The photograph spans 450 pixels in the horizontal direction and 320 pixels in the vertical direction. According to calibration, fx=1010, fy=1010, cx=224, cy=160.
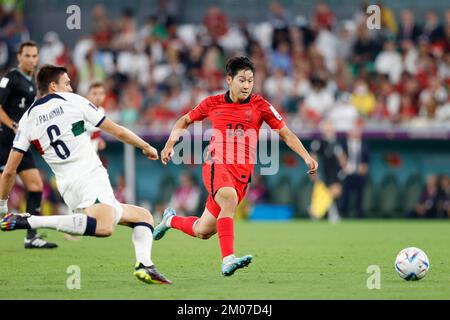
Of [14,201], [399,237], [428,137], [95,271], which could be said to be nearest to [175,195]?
[14,201]

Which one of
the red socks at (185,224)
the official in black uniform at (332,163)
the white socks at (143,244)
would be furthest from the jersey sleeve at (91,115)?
the official in black uniform at (332,163)

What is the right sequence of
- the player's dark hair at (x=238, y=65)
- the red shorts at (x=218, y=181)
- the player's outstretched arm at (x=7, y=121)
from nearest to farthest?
the red shorts at (x=218, y=181)
the player's dark hair at (x=238, y=65)
the player's outstretched arm at (x=7, y=121)

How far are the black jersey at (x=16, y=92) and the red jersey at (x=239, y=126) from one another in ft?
12.1

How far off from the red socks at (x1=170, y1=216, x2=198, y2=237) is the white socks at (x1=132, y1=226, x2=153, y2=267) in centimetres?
160

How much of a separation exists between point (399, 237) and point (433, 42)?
9320 mm

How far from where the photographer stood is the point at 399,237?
16.3 m

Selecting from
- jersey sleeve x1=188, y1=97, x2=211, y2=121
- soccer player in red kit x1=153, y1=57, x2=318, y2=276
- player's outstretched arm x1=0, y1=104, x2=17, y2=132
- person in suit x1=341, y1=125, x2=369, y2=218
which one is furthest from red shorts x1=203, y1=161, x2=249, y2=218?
person in suit x1=341, y1=125, x2=369, y2=218

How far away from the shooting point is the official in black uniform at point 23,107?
13.4 meters

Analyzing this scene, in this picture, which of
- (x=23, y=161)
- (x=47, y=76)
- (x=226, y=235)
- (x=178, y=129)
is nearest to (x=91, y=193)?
(x=47, y=76)

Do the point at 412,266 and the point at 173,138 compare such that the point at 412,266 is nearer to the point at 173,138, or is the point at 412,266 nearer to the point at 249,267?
the point at 249,267

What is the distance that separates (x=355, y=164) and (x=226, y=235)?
42.0 ft

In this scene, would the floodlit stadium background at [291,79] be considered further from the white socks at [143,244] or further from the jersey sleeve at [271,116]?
the white socks at [143,244]

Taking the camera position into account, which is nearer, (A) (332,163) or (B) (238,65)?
(B) (238,65)

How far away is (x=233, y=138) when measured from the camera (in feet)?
35.3
